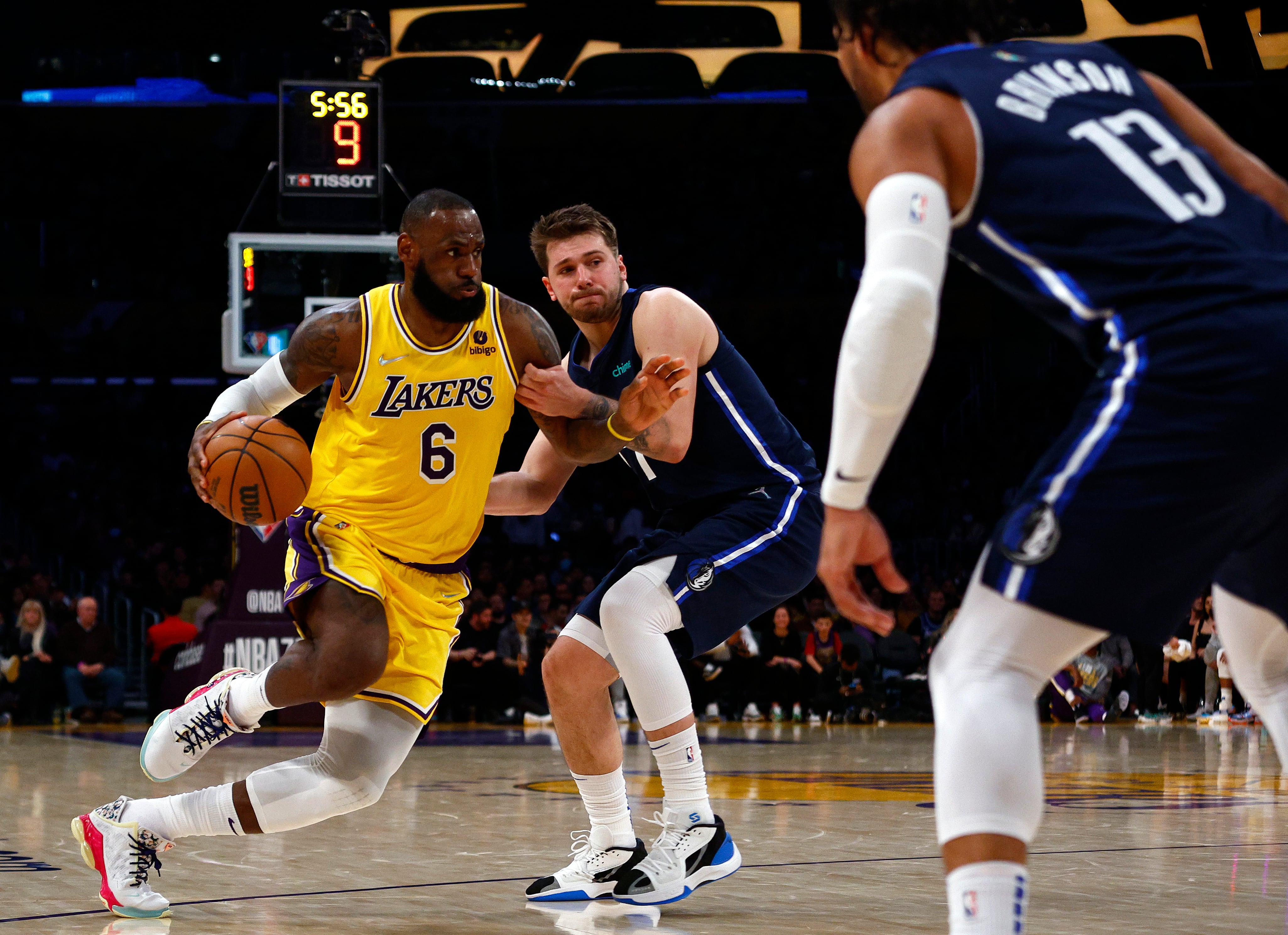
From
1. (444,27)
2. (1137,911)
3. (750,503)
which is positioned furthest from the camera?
(444,27)

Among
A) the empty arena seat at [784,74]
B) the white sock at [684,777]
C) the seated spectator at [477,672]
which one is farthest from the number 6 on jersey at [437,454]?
the empty arena seat at [784,74]

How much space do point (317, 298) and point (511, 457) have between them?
37.2 feet

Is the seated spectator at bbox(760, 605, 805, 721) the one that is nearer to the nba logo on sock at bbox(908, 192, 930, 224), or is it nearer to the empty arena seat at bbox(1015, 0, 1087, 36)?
the empty arena seat at bbox(1015, 0, 1087, 36)

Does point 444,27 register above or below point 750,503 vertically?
above

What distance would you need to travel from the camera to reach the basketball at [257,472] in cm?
392

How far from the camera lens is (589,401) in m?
4.30

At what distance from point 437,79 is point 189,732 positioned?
20448 mm

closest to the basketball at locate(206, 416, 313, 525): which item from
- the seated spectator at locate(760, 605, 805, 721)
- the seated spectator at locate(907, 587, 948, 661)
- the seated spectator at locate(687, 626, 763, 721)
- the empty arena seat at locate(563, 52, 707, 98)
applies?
the seated spectator at locate(687, 626, 763, 721)

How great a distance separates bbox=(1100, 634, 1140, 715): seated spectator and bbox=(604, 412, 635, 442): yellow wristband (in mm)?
11600

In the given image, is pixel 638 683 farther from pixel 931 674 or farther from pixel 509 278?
pixel 509 278

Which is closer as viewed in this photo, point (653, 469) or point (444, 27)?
point (653, 469)

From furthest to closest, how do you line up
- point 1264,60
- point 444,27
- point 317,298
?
point 444,27
point 1264,60
point 317,298

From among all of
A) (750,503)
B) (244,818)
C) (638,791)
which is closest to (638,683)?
(750,503)

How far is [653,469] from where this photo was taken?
4.71 metres
